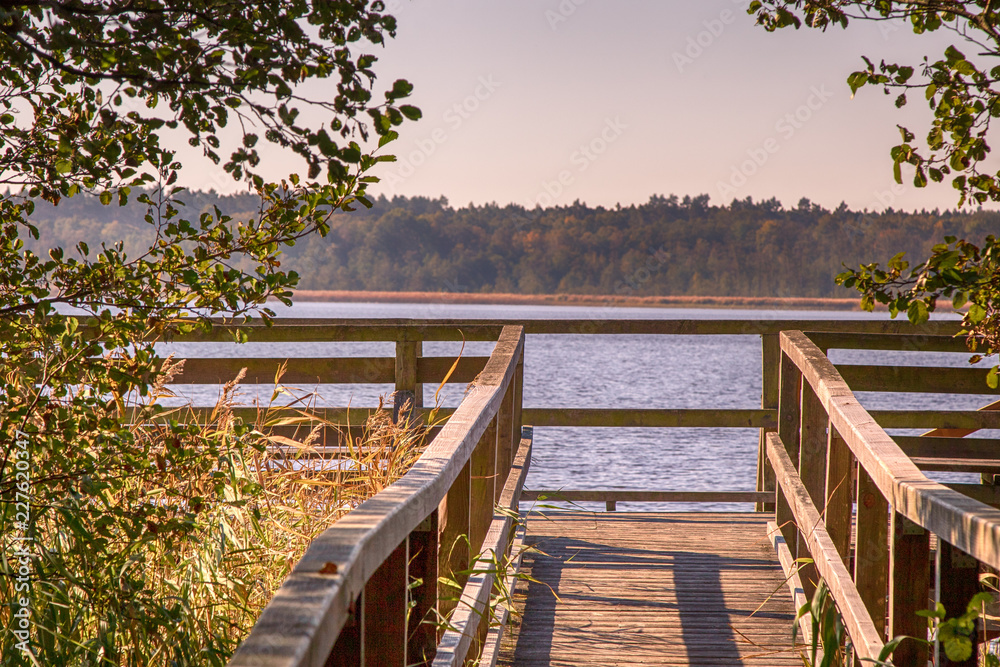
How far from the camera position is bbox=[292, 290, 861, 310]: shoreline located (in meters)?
88.4

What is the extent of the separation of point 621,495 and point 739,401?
36.5m

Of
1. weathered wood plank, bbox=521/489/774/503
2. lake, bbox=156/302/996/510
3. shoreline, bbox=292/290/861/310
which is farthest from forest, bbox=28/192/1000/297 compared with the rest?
weathered wood plank, bbox=521/489/774/503

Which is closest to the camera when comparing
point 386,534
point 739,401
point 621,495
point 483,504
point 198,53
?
point 386,534

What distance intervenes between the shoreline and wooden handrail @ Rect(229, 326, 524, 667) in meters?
88.6

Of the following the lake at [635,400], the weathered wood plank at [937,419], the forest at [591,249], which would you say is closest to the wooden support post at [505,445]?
the lake at [635,400]

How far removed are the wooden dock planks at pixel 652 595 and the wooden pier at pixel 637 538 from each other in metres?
0.01

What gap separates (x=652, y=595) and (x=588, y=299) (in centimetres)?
9310

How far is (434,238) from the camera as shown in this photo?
9381cm

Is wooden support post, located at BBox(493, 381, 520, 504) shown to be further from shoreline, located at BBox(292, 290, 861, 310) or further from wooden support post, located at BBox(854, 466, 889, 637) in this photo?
shoreline, located at BBox(292, 290, 861, 310)

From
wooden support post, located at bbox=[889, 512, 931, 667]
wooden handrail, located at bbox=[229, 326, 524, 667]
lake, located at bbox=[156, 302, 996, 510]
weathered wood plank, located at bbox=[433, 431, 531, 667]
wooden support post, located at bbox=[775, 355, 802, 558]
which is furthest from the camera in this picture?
lake, located at bbox=[156, 302, 996, 510]

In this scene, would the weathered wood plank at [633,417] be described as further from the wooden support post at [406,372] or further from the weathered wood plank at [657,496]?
the wooden support post at [406,372]

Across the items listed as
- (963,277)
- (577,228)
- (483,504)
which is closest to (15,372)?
(483,504)

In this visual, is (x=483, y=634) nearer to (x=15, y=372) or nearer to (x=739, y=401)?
(x=15, y=372)

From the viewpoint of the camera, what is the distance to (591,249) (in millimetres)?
90625
